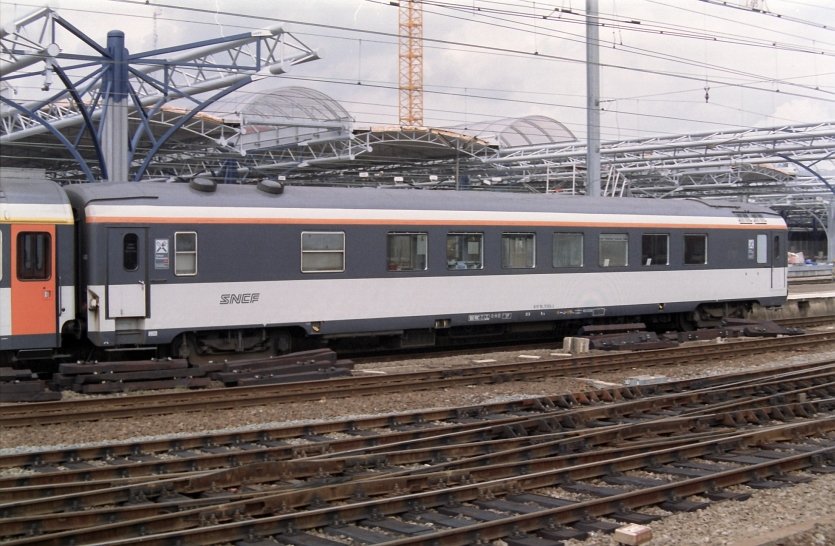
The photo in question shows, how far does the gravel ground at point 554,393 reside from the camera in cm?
760

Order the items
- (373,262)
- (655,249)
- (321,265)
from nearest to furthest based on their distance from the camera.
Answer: (321,265)
(373,262)
(655,249)

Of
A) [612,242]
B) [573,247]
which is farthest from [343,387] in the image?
[612,242]

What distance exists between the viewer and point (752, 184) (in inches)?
2474

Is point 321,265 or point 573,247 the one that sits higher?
point 573,247

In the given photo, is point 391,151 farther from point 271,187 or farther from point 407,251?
point 271,187

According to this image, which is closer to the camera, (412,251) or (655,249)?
(412,251)

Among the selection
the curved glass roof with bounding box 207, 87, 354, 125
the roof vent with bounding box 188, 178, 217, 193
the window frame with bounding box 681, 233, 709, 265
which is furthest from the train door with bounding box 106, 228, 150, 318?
the curved glass roof with bounding box 207, 87, 354, 125

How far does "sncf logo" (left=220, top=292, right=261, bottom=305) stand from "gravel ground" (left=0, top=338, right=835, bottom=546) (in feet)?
7.34

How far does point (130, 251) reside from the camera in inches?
597

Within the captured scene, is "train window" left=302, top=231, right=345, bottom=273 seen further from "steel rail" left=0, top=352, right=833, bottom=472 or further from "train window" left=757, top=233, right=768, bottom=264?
"train window" left=757, top=233, right=768, bottom=264

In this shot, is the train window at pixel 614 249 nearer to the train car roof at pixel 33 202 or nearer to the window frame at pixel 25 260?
the train car roof at pixel 33 202

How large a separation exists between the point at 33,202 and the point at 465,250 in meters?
8.11

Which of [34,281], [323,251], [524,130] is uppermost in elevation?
[524,130]

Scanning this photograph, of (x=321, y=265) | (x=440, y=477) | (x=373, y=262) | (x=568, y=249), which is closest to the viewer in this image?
(x=440, y=477)
